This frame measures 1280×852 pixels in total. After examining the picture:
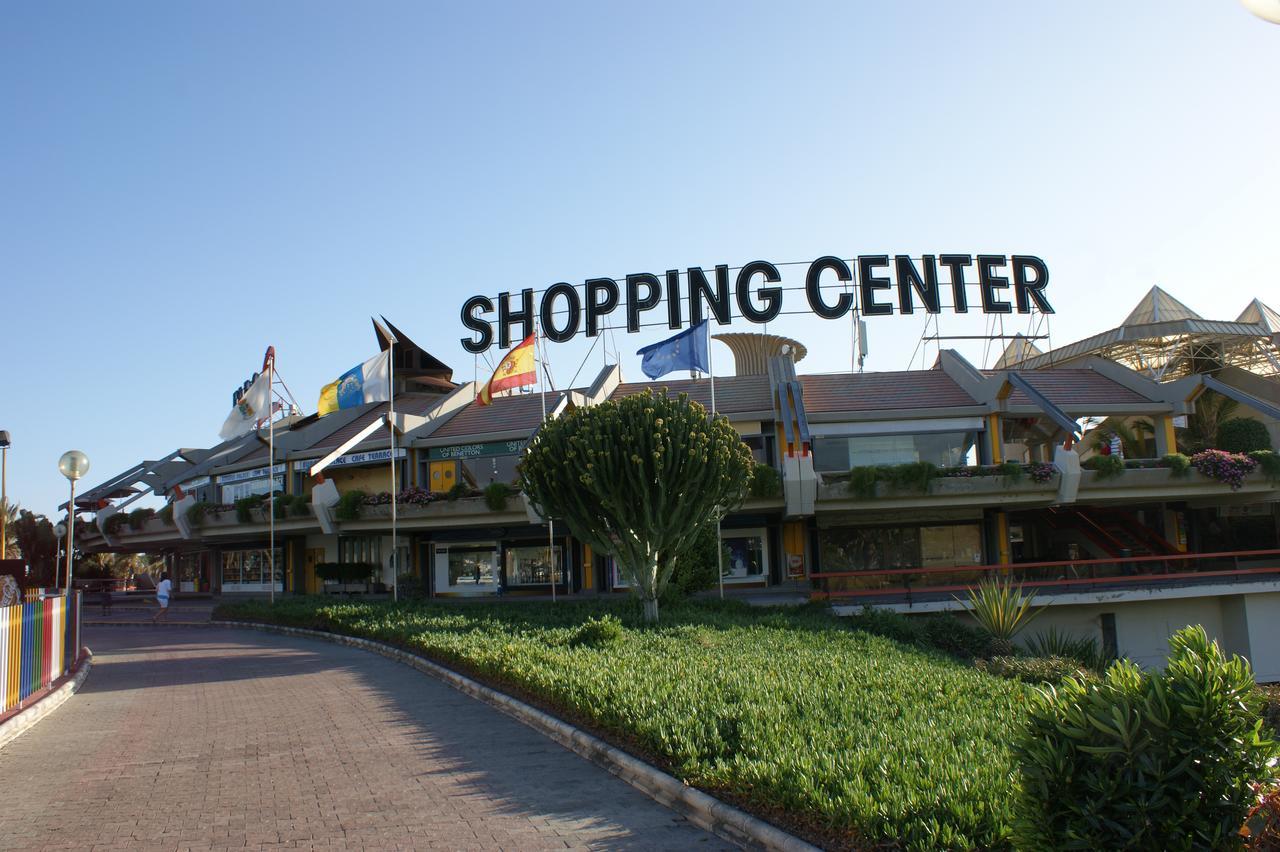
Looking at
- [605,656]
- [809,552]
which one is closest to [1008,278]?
[809,552]

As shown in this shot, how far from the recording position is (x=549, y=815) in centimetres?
833

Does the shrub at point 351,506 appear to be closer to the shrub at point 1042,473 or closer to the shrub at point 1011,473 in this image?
the shrub at point 1011,473

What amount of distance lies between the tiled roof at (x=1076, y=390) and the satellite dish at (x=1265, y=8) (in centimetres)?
3277

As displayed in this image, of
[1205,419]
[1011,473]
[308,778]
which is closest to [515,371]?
→ [1011,473]

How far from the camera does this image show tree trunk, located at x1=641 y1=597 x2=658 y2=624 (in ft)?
73.6

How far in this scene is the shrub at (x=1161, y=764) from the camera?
15.7 ft

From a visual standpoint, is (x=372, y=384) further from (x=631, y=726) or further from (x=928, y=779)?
(x=928, y=779)

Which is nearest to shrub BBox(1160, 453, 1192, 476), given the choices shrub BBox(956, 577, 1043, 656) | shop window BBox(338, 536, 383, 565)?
shrub BBox(956, 577, 1043, 656)

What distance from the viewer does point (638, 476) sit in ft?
73.1

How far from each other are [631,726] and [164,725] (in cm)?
719

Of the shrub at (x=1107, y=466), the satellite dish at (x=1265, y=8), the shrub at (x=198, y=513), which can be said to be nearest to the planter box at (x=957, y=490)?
the shrub at (x=1107, y=466)

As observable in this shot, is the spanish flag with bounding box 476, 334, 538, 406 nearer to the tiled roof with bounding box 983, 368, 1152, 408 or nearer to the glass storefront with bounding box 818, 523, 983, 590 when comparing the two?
the glass storefront with bounding box 818, 523, 983, 590

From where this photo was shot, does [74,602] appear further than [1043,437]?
No

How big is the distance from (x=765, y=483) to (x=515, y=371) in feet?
31.1
